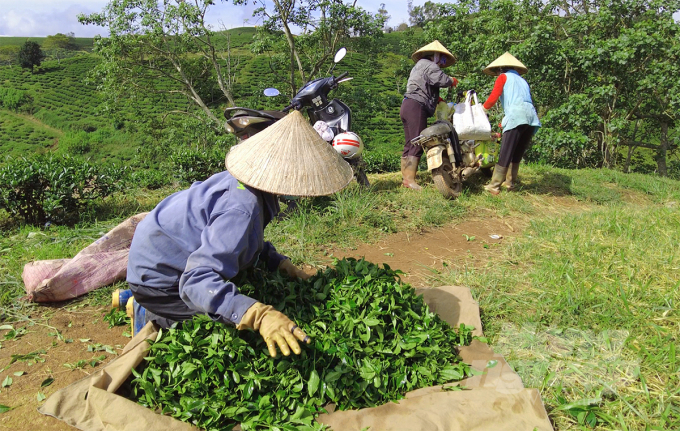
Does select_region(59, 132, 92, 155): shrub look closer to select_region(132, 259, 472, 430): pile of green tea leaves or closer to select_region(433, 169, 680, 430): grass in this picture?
select_region(132, 259, 472, 430): pile of green tea leaves

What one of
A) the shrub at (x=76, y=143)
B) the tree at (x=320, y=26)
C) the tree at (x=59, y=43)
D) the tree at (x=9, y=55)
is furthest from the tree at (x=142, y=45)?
the tree at (x=59, y=43)

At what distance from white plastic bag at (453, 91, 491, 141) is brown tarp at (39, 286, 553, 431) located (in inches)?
147

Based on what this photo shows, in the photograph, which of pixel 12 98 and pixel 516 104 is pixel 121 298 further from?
pixel 12 98

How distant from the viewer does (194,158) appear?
20.7 ft

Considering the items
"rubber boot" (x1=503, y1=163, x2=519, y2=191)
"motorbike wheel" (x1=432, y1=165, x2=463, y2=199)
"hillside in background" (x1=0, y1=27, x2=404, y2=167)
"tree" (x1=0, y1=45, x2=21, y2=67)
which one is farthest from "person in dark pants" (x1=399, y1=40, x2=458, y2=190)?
"tree" (x1=0, y1=45, x2=21, y2=67)

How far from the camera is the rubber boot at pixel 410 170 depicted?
562 cm

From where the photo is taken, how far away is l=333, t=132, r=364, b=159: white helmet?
491 centimetres

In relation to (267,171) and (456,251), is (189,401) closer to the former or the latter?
(267,171)

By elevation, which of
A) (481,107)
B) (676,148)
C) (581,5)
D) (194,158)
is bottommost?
(676,148)

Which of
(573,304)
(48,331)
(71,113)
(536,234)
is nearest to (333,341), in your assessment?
(573,304)

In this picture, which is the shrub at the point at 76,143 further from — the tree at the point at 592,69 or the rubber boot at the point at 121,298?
the rubber boot at the point at 121,298

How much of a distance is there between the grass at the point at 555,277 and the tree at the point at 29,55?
51.3 metres

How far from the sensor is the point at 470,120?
209 inches

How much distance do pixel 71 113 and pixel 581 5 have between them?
131 ft
